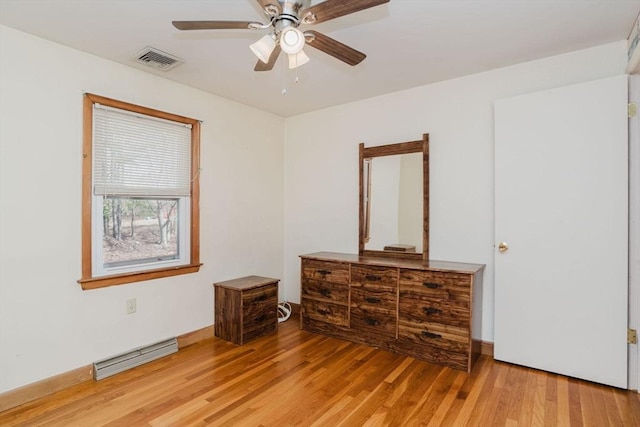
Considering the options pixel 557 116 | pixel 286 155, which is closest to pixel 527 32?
pixel 557 116

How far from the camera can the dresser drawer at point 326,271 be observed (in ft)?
10.9

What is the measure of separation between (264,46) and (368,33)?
88cm

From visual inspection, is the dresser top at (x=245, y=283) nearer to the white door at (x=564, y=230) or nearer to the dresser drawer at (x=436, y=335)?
the dresser drawer at (x=436, y=335)

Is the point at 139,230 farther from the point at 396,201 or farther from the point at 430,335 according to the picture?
the point at 430,335

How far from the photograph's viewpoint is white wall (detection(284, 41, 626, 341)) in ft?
9.21

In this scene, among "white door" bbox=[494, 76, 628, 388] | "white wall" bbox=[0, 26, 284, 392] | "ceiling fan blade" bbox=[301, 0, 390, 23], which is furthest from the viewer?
"white door" bbox=[494, 76, 628, 388]

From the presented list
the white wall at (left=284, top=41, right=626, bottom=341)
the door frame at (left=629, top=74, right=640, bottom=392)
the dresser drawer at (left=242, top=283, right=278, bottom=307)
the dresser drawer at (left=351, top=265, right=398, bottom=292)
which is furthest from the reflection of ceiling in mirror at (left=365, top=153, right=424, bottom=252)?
the door frame at (left=629, top=74, right=640, bottom=392)

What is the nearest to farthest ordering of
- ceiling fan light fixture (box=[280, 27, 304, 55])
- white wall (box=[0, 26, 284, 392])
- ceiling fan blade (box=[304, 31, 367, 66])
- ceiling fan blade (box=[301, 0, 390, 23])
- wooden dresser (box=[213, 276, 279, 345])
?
ceiling fan blade (box=[301, 0, 390, 23]) → ceiling fan light fixture (box=[280, 27, 304, 55]) → ceiling fan blade (box=[304, 31, 367, 66]) → white wall (box=[0, 26, 284, 392]) → wooden dresser (box=[213, 276, 279, 345])

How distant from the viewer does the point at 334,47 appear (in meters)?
1.88

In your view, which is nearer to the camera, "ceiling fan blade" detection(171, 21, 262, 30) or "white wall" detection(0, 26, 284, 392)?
"ceiling fan blade" detection(171, 21, 262, 30)

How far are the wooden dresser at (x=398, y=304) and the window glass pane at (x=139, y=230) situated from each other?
1.39m

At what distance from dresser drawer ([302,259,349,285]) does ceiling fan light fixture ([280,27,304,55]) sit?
214 centimetres

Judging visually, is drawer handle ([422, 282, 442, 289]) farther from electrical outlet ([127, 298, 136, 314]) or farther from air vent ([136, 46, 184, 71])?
air vent ([136, 46, 184, 71])

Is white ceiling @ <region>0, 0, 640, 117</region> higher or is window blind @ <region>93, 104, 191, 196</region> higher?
white ceiling @ <region>0, 0, 640, 117</region>
